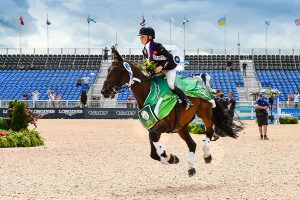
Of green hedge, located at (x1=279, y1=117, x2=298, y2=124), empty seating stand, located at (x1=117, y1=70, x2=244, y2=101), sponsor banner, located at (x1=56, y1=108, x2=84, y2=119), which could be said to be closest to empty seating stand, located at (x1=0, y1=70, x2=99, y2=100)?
empty seating stand, located at (x1=117, y1=70, x2=244, y2=101)

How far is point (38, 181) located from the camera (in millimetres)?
8922

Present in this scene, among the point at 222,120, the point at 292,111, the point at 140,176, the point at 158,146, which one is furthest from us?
the point at 292,111

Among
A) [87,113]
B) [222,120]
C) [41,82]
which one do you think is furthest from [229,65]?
[222,120]

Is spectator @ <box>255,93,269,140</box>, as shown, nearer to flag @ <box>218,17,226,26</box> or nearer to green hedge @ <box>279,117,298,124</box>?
green hedge @ <box>279,117,298,124</box>

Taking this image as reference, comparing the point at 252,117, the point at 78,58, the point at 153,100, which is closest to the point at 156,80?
the point at 153,100

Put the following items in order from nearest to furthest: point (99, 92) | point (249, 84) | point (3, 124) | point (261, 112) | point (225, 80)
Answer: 1. point (3, 124)
2. point (261, 112)
3. point (99, 92)
4. point (225, 80)
5. point (249, 84)

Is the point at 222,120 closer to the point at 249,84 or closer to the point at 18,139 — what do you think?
the point at 18,139

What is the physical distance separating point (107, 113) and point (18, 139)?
89.3 feet

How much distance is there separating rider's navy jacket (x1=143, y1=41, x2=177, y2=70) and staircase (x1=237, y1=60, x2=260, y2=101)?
4341 centimetres

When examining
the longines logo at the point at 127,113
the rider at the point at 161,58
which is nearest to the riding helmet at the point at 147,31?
the rider at the point at 161,58

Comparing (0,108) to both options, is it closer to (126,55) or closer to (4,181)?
(126,55)

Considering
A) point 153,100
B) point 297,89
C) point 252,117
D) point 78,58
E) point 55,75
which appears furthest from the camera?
point 78,58

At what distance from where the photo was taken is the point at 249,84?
5981 centimetres

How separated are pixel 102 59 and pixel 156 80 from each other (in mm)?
59703
